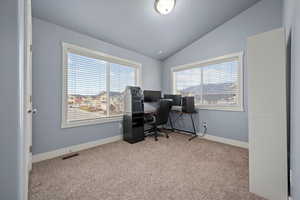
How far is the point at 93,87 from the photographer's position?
9.15 feet

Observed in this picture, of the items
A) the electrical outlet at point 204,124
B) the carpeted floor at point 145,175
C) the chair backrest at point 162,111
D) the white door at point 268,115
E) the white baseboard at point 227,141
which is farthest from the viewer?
the electrical outlet at point 204,124

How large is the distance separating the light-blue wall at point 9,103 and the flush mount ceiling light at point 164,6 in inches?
85.3

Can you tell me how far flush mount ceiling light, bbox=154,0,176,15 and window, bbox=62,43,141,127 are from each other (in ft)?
4.81

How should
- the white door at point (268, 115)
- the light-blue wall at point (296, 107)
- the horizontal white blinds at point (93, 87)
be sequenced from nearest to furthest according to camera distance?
the light-blue wall at point (296, 107), the white door at point (268, 115), the horizontal white blinds at point (93, 87)

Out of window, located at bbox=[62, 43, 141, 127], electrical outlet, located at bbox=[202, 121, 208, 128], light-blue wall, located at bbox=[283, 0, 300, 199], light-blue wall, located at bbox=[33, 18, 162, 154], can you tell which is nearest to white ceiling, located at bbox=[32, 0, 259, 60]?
light-blue wall, located at bbox=[33, 18, 162, 154]

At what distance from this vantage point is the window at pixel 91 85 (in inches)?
95.8

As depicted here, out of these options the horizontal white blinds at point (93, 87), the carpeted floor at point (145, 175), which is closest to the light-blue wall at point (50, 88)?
the horizontal white blinds at point (93, 87)

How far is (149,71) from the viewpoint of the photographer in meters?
3.99

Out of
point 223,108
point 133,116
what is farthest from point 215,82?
point 133,116

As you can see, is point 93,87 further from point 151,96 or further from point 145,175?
point 145,175

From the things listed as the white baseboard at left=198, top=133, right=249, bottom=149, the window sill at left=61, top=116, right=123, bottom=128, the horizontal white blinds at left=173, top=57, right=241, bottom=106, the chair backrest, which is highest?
the horizontal white blinds at left=173, top=57, right=241, bottom=106

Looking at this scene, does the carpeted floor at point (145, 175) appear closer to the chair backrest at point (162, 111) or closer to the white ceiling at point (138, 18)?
the chair backrest at point (162, 111)

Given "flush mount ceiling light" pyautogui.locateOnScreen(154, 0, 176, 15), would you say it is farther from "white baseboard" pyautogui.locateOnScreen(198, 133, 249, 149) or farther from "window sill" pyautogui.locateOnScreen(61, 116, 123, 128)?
"white baseboard" pyautogui.locateOnScreen(198, 133, 249, 149)

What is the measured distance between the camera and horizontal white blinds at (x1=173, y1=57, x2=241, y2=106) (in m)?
2.87
